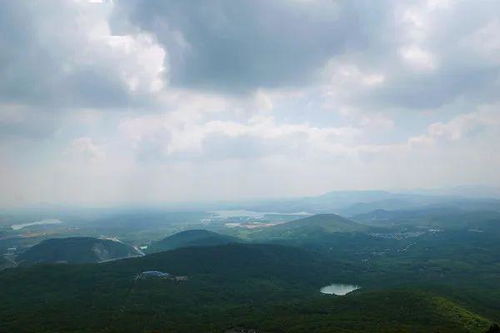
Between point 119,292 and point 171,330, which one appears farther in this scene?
point 119,292

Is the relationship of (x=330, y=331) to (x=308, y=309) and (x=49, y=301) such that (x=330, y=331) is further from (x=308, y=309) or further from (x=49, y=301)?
(x=49, y=301)

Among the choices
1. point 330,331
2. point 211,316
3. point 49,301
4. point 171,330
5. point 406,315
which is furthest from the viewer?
point 49,301

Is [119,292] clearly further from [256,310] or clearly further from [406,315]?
[406,315]

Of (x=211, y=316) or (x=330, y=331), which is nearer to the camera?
(x=330, y=331)

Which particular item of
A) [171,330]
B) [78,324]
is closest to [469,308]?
[171,330]

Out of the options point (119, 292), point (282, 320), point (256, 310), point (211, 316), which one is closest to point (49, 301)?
point (119, 292)

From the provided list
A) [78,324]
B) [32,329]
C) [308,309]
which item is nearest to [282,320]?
[308,309]

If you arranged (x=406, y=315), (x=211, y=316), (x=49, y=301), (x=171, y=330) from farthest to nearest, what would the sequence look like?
1. (x=49, y=301)
2. (x=211, y=316)
3. (x=406, y=315)
4. (x=171, y=330)

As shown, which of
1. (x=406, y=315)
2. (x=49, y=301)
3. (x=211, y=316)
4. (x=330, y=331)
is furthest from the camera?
(x=49, y=301)

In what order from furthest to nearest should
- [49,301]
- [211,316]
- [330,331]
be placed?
1. [49,301]
2. [211,316]
3. [330,331]
